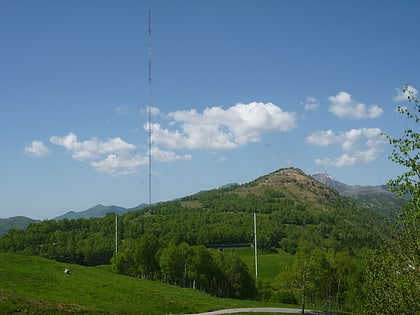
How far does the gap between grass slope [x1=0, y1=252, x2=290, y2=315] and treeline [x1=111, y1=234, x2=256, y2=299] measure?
31497 mm

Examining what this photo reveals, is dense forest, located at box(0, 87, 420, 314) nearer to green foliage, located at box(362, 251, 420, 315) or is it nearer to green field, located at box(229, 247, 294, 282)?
green foliage, located at box(362, 251, 420, 315)

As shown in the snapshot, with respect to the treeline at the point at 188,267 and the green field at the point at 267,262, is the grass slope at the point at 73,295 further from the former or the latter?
the green field at the point at 267,262

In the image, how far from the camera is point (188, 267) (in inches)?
3733

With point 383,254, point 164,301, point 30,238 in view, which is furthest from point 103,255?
point 383,254

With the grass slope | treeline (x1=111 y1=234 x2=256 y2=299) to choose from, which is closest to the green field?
treeline (x1=111 y1=234 x2=256 y2=299)

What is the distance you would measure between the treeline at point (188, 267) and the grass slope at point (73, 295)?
103 feet

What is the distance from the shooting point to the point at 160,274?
102 meters

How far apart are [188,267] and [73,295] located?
49.1 m

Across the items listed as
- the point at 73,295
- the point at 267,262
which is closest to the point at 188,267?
the point at 73,295

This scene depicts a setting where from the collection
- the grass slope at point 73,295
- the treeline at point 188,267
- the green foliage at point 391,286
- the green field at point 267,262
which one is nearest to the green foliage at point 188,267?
the treeline at point 188,267

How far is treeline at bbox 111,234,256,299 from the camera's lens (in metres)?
95.2

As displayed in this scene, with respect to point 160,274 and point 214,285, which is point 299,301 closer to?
point 214,285

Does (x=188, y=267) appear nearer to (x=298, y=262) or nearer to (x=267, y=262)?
(x=298, y=262)

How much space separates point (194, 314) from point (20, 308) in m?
19.2
